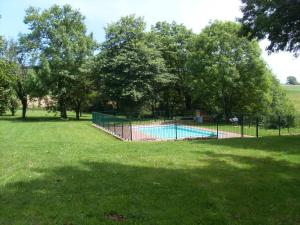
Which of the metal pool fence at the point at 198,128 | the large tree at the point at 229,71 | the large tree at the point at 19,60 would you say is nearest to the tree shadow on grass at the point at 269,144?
the metal pool fence at the point at 198,128

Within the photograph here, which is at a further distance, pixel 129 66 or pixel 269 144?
pixel 129 66

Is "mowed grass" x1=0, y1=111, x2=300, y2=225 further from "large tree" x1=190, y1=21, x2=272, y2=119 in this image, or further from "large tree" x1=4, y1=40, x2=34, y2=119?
"large tree" x1=4, y1=40, x2=34, y2=119

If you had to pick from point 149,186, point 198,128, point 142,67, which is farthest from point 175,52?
point 149,186

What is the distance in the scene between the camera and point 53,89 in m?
39.2

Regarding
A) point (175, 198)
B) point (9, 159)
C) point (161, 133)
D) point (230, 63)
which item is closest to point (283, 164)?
point (175, 198)

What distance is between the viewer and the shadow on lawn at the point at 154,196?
554 cm

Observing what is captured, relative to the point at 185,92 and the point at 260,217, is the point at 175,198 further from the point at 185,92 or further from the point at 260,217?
the point at 185,92

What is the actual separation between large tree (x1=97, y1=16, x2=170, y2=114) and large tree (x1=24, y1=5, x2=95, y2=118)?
403 centimetres

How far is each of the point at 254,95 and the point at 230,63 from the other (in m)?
3.30

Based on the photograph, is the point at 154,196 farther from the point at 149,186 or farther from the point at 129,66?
the point at 129,66

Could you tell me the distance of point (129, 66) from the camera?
34156mm

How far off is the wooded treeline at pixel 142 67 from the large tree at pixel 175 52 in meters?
0.10

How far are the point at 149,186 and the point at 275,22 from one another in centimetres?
597

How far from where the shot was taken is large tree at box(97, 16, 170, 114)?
34.0 metres
